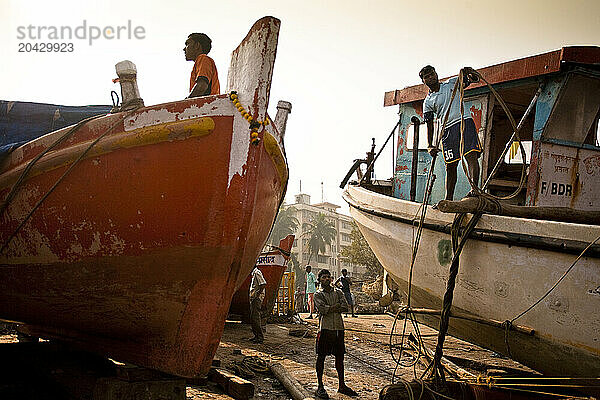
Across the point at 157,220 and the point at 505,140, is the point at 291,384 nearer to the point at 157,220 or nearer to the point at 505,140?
the point at 157,220

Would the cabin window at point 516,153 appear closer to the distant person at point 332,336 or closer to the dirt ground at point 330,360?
the dirt ground at point 330,360

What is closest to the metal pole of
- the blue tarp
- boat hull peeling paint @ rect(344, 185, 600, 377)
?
boat hull peeling paint @ rect(344, 185, 600, 377)

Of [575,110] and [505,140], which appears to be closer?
[575,110]

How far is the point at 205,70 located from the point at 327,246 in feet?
175

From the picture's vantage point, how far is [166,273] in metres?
3.34

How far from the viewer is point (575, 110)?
5172 millimetres

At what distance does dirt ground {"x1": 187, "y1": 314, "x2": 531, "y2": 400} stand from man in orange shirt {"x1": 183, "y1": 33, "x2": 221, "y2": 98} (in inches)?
109

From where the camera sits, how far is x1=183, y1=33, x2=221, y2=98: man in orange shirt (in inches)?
156

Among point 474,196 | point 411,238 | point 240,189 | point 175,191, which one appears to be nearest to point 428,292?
point 411,238

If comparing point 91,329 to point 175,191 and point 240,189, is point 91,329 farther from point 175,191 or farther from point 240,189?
point 240,189

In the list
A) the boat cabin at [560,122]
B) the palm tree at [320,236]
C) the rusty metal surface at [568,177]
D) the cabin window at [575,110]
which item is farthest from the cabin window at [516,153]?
the palm tree at [320,236]

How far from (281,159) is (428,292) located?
Result: 2192 mm

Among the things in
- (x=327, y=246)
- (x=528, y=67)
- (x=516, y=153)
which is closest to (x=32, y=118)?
(x=528, y=67)

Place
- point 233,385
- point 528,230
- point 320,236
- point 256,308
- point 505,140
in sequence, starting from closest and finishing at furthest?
point 528,230, point 233,385, point 505,140, point 256,308, point 320,236
